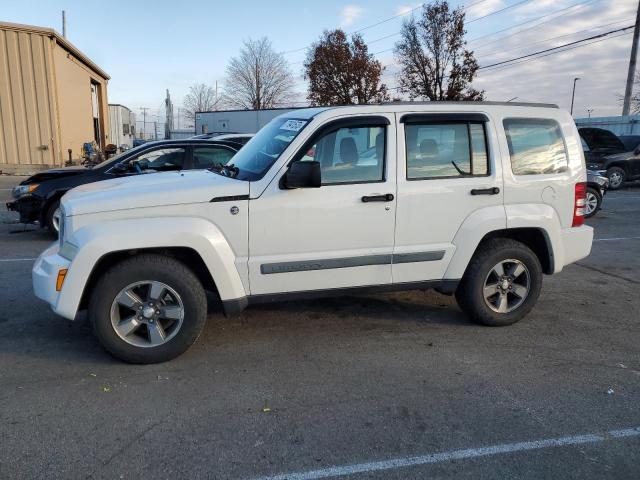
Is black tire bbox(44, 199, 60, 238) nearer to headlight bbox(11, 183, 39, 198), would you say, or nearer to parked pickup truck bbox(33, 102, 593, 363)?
headlight bbox(11, 183, 39, 198)

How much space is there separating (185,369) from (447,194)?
8.61 ft

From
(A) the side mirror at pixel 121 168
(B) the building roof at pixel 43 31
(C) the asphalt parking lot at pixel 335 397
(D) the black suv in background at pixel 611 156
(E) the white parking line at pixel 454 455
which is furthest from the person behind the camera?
(B) the building roof at pixel 43 31

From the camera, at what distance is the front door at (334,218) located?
401 cm

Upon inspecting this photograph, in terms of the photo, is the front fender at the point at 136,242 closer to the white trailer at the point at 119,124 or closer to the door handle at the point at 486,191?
the door handle at the point at 486,191

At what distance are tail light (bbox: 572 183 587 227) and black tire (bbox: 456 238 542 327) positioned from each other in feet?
1.83

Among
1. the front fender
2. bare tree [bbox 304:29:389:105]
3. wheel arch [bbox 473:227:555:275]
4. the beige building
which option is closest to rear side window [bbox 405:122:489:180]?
wheel arch [bbox 473:227:555:275]

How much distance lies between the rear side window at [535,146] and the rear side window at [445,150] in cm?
32

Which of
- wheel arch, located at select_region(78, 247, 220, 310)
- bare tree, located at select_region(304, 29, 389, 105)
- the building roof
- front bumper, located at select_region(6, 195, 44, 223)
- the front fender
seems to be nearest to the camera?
the front fender

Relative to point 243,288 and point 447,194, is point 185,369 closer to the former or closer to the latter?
point 243,288

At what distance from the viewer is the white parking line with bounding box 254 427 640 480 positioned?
2.69 metres

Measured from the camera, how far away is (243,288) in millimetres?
4051

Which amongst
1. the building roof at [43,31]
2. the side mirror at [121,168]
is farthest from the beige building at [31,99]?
the side mirror at [121,168]

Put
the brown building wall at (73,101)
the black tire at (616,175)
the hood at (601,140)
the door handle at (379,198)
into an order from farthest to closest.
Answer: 1. the brown building wall at (73,101)
2. the hood at (601,140)
3. the black tire at (616,175)
4. the door handle at (379,198)

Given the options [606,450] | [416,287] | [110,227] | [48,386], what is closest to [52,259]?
[110,227]
